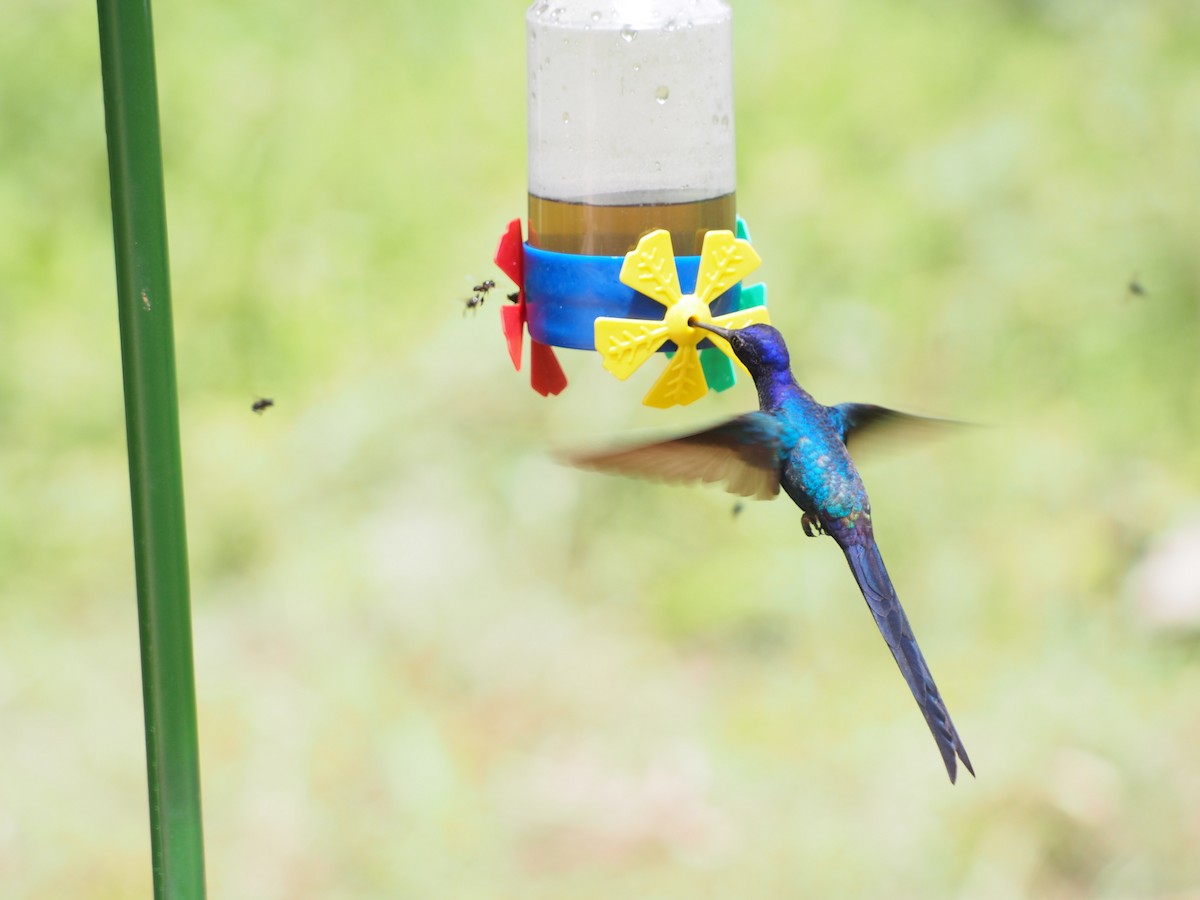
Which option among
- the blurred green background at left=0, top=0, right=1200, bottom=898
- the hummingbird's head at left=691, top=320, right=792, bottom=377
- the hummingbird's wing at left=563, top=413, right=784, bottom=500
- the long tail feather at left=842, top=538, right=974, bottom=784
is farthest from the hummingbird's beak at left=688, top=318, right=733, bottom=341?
the blurred green background at left=0, top=0, right=1200, bottom=898

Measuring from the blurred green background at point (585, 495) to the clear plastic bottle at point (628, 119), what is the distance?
2096 mm

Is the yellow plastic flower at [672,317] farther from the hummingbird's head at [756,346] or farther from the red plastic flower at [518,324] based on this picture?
the red plastic flower at [518,324]

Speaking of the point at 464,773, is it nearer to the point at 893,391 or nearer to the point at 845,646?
the point at 845,646

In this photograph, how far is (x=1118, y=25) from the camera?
5867 mm

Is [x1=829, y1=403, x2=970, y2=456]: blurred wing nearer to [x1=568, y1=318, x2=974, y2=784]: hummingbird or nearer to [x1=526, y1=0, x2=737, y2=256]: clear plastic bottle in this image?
[x1=568, y1=318, x2=974, y2=784]: hummingbird

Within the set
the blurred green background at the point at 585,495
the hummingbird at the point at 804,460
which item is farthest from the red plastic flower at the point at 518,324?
the blurred green background at the point at 585,495

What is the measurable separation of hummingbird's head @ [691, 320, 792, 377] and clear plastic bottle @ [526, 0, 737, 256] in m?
0.20

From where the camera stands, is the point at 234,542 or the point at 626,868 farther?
the point at 234,542

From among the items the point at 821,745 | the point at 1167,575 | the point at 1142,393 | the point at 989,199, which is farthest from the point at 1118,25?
the point at 821,745

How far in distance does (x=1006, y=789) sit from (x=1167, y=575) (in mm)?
1074

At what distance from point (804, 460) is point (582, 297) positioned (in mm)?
385

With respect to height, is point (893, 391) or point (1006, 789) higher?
point (893, 391)

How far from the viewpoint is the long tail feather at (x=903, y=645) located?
1.70 metres

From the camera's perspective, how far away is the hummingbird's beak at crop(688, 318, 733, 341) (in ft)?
6.15
